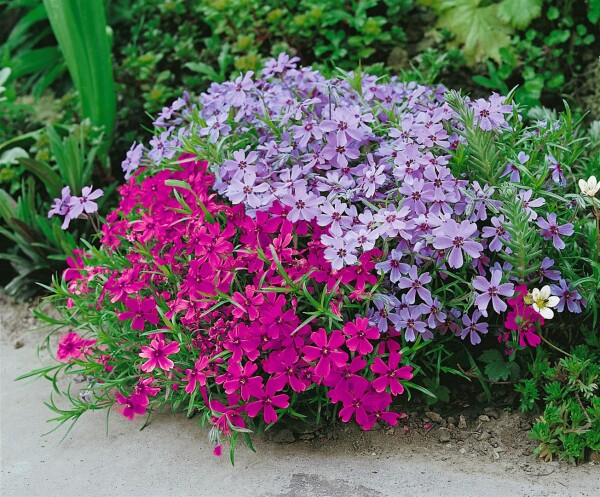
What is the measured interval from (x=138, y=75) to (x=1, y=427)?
2.11m

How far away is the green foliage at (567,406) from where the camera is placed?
2086 mm

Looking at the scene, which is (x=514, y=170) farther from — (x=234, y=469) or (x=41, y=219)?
(x=41, y=219)

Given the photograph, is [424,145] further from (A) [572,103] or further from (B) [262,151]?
(A) [572,103]

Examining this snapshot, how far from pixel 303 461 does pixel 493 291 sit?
0.71 meters

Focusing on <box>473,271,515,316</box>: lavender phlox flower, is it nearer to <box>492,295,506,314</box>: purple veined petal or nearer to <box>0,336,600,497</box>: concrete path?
<box>492,295,506,314</box>: purple veined petal

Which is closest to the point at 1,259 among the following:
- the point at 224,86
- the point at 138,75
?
the point at 138,75

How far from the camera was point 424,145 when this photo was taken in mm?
2312

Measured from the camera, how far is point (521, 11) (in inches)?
143

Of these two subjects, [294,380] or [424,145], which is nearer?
[294,380]

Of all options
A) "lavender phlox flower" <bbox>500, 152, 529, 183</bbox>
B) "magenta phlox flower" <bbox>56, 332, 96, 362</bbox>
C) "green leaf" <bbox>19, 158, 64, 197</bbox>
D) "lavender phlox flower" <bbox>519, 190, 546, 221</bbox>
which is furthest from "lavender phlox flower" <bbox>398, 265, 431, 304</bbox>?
"green leaf" <bbox>19, 158, 64, 197</bbox>

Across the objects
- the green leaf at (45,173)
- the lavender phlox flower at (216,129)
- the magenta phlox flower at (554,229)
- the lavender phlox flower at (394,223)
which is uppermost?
the lavender phlox flower at (216,129)

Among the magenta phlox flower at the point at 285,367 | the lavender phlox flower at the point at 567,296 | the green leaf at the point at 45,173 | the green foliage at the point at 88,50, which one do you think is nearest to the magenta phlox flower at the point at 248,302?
the magenta phlox flower at the point at 285,367

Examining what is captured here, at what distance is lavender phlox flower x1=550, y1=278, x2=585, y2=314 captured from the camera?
2.19 m

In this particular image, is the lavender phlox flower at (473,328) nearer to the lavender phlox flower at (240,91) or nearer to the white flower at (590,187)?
the white flower at (590,187)
